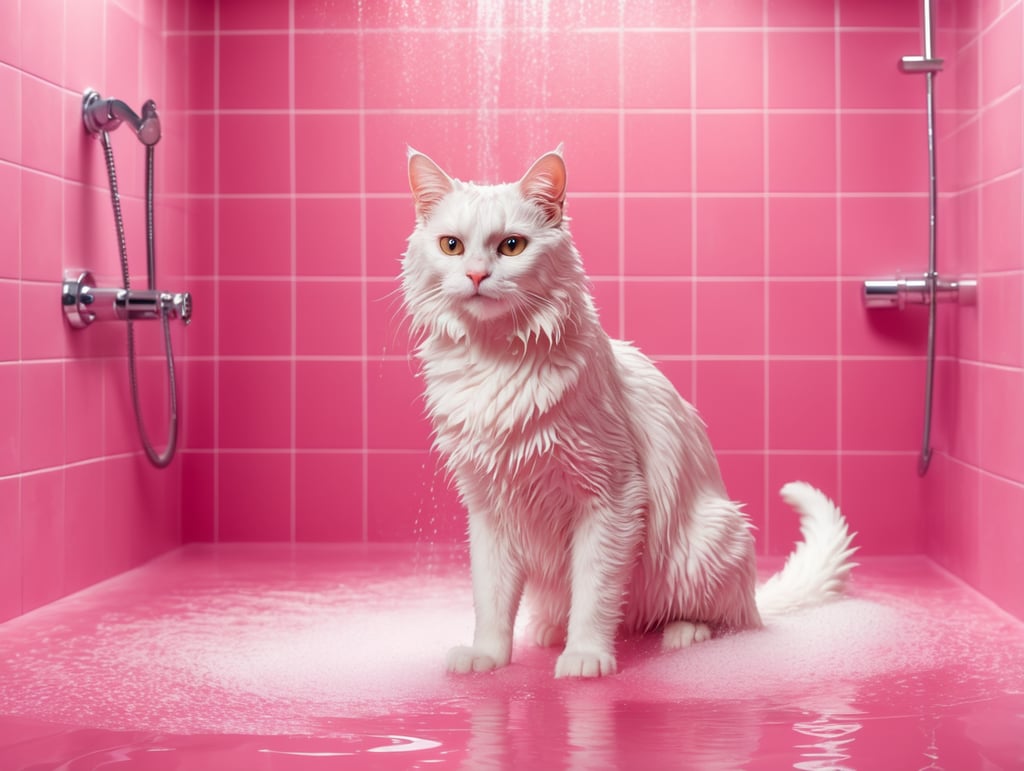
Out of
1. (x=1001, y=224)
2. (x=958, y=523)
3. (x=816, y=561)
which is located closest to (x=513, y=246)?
(x=816, y=561)

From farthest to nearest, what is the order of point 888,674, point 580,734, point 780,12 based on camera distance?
point 780,12
point 888,674
point 580,734

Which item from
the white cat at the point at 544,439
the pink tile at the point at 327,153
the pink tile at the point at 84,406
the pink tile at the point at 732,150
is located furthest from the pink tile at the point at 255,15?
the white cat at the point at 544,439

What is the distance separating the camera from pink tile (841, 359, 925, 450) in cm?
308

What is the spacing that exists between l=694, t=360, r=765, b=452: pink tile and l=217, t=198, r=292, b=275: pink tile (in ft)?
3.99

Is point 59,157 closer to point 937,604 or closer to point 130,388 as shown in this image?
point 130,388

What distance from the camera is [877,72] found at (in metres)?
3.08

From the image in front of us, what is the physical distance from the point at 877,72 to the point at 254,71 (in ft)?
5.64

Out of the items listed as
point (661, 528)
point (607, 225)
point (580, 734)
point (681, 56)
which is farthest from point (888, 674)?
point (681, 56)

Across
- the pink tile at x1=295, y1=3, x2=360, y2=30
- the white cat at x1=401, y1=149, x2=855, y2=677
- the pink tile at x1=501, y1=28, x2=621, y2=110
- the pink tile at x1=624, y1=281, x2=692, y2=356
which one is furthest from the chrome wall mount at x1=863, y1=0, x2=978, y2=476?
the pink tile at x1=295, y1=3, x2=360, y2=30

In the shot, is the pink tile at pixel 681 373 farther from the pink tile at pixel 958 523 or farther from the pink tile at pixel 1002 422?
the pink tile at pixel 1002 422

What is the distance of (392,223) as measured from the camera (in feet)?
10.4

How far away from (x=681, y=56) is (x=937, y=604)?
→ 1.58 meters

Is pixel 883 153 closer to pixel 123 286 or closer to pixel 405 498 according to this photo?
pixel 405 498

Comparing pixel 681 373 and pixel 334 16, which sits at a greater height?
pixel 334 16
